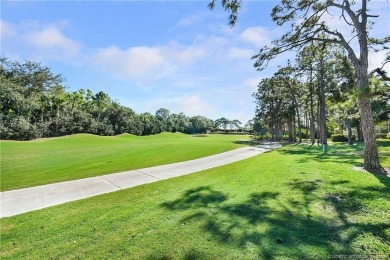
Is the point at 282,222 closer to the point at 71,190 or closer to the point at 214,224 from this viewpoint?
the point at 214,224

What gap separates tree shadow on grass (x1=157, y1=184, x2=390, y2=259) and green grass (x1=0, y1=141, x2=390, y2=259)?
0.01m

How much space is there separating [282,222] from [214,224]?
121 centimetres

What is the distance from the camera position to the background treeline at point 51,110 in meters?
30.9

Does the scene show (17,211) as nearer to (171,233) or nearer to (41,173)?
(171,233)

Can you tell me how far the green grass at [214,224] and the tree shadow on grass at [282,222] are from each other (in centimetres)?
1

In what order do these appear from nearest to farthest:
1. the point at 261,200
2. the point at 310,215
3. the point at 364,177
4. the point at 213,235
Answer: the point at 213,235, the point at 310,215, the point at 261,200, the point at 364,177

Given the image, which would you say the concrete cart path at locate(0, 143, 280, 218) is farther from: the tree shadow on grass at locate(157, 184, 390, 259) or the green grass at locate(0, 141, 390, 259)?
the tree shadow on grass at locate(157, 184, 390, 259)

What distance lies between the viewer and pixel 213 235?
3.87 metres

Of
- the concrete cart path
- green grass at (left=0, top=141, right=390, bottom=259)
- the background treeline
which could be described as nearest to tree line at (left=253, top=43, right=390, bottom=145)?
green grass at (left=0, top=141, right=390, bottom=259)

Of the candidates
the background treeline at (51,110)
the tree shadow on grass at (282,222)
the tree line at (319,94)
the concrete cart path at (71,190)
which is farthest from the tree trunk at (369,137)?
the background treeline at (51,110)

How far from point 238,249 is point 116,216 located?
2.53 metres

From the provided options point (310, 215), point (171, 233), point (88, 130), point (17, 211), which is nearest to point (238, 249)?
point (171, 233)

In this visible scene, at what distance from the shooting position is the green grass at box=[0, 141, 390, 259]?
3.44 meters

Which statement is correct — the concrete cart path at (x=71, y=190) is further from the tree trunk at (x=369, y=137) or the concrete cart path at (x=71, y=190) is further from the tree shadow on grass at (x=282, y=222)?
the tree trunk at (x=369, y=137)
